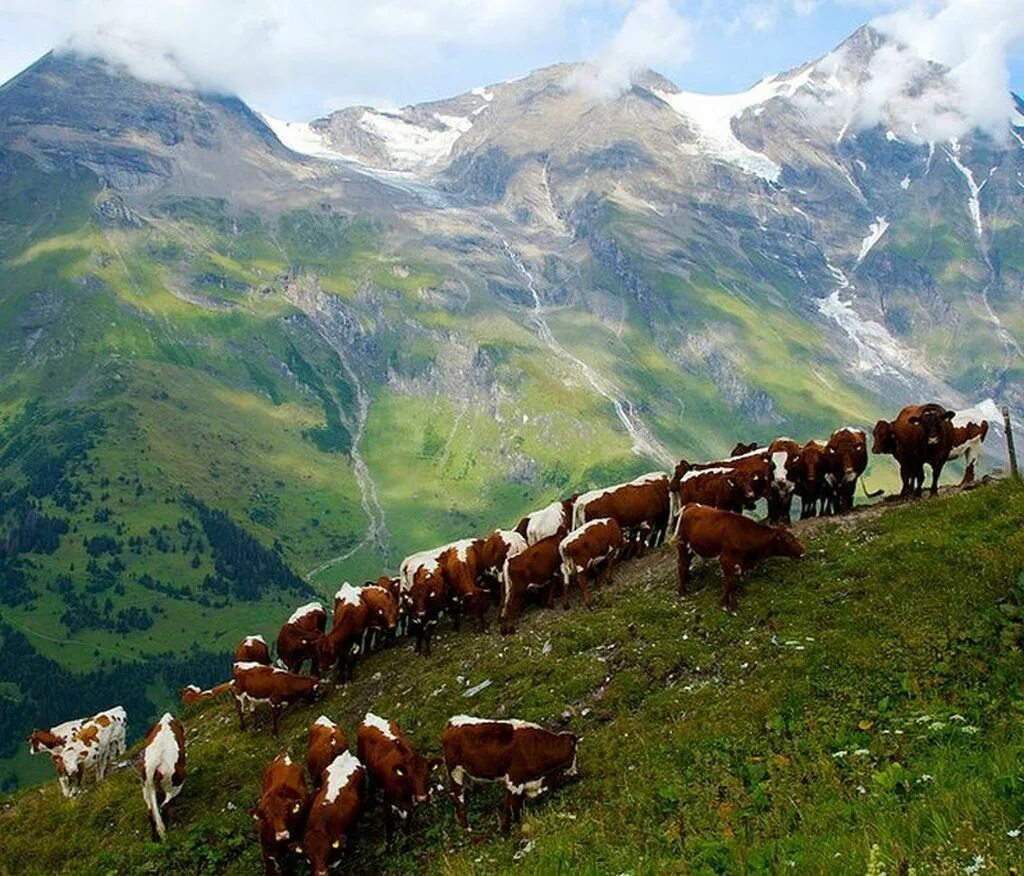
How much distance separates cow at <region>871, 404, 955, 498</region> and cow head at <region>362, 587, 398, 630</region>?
17.8 meters

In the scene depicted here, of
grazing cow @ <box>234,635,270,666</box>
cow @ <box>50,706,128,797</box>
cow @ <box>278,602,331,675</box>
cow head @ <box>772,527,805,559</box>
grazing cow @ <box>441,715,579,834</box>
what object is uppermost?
cow head @ <box>772,527,805,559</box>

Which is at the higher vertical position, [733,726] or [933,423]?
[933,423]

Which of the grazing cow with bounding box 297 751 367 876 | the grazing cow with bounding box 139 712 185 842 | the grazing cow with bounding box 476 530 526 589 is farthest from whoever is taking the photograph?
the grazing cow with bounding box 476 530 526 589

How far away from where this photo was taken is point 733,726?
16.3m

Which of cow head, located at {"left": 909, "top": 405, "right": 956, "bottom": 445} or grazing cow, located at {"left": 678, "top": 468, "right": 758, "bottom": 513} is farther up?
cow head, located at {"left": 909, "top": 405, "right": 956, "bottom": 445}

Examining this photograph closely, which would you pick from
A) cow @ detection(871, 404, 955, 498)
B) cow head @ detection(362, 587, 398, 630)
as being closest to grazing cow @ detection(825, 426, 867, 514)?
cow @ detection(871, 404, 955, 498)

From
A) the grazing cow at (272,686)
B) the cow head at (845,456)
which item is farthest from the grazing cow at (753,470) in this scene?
the grazing cow at (272,686)

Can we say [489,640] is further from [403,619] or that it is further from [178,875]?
[178,875]

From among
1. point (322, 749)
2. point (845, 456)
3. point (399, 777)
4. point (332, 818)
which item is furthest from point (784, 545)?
point (332, 818)

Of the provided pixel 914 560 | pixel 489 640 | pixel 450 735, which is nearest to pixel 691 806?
pixel 450 735

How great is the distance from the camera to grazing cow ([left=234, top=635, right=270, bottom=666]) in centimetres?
3188

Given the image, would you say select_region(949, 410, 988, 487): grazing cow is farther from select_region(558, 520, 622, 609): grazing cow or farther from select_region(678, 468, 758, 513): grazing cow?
select_region(558, 520, 622, 609): grazing cow

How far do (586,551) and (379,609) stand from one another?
738cm

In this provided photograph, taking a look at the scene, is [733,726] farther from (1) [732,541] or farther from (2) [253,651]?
(2) [253,651]
